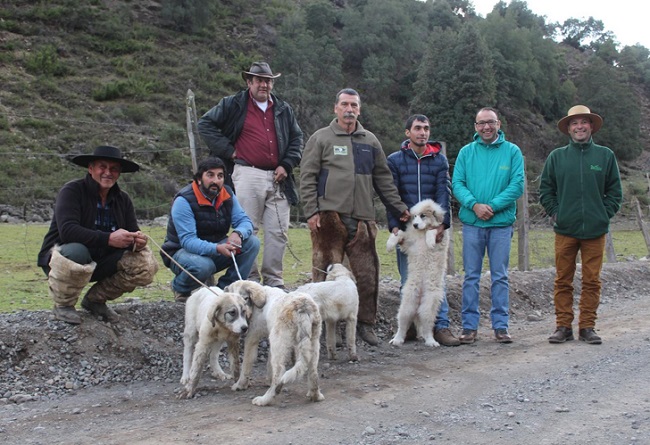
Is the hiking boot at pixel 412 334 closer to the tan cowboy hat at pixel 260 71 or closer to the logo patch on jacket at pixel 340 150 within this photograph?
the logo patch on jacket at pixel 340 150

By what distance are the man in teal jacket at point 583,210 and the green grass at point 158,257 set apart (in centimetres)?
327

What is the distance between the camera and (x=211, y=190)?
6.83 metres

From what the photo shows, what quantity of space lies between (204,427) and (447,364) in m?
2.92

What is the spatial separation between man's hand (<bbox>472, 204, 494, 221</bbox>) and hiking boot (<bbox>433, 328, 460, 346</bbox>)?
140cm

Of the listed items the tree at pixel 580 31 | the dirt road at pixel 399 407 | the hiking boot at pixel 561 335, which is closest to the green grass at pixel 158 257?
the dirt road at pixel 399 407

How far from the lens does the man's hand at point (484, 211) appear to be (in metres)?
7.72

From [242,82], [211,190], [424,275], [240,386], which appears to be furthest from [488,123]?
[242,82]

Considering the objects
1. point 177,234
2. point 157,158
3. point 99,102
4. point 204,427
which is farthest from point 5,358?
point 99,102

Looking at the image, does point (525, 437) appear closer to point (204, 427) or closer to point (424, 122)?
point (204, 427)

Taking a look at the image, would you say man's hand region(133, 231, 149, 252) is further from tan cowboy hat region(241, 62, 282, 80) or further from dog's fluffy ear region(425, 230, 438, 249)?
dog's fluffy ear region(425, 230, 438, 249)

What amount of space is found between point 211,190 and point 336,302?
5.62 feet

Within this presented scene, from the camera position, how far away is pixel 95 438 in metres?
4.58

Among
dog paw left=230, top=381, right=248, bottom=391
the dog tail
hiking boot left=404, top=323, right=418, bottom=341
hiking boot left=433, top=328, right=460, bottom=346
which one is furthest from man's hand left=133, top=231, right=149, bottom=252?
hiking boot left=433, top=328, right=460, bottom=346

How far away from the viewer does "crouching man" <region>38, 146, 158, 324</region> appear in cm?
A: 628
